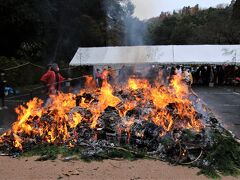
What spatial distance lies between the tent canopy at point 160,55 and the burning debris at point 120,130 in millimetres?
14981

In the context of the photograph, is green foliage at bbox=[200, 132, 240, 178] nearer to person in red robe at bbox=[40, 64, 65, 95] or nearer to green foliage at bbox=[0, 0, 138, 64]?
person in red robe at bbox=[40, 64, 65, 95]

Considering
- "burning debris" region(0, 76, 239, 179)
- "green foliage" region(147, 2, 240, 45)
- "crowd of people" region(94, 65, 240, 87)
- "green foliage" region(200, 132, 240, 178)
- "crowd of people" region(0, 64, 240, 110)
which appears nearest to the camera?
"green foliage" region(200, 132, 240, 178)

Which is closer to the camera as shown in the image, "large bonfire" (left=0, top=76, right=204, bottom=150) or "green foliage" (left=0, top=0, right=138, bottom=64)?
"large bonfire" (left=0, top=76, right=204, bottom=150)

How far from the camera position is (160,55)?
979 inches

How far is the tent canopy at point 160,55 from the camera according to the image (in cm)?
2442

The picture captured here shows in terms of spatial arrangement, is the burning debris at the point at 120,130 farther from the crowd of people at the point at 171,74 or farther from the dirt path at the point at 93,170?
the crowd of people at the point at 171,74

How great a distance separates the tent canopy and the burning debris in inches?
590

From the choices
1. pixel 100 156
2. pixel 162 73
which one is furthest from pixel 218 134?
pixel 162 73

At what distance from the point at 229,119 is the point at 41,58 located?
73.2 feet

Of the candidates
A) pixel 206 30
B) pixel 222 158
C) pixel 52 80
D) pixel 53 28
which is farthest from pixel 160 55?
pixel 206 30

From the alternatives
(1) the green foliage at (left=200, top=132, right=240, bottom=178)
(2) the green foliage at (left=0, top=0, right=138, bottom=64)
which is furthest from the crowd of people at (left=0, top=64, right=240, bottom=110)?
(1) the green foliage at (left=200, top=132, right=240, bottom=178)

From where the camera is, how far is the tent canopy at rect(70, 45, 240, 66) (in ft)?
80.1

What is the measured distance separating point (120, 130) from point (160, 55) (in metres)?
17.3

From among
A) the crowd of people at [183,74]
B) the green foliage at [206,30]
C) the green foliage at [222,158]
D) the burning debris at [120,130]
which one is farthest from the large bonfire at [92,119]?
the green foliage at [206,30]
